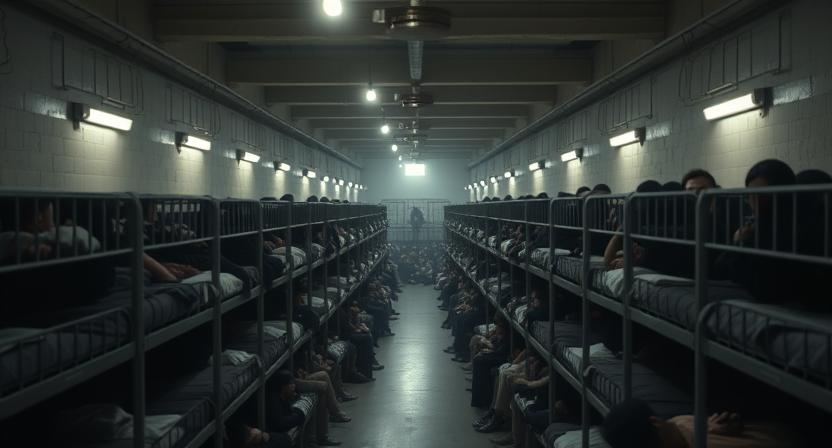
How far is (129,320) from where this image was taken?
381 cm

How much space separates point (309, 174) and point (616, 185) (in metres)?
13.4

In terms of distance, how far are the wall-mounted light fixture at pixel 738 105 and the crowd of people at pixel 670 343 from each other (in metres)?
1.47

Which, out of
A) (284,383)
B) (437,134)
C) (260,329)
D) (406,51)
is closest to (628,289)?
(260,329)

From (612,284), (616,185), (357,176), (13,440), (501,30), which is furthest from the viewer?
(357,176)

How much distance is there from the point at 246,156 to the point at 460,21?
6998mm

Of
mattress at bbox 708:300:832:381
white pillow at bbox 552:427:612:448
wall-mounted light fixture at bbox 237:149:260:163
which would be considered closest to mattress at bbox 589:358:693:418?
white pillow at bbox 552:427:612:448

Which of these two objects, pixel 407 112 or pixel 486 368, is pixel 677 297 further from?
pixel 407 112

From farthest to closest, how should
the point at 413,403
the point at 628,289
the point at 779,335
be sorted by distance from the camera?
the point at 413,403 < the point at 628,289 < the point at 779,335

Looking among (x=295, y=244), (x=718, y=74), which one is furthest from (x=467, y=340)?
(x=718, y=74)

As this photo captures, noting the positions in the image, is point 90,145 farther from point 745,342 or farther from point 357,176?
point 357,176

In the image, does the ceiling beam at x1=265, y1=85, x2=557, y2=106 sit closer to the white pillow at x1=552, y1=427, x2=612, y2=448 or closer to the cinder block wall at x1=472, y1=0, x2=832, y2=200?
the cinder block wall at x1=472, y1=0, x2=832, y2=200

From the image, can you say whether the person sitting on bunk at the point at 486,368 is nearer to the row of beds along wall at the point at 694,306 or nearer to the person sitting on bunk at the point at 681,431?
the row of beds along wall at the point at 694,306

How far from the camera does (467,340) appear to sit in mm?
14633

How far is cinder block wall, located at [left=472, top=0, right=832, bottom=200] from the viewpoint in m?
6.52
